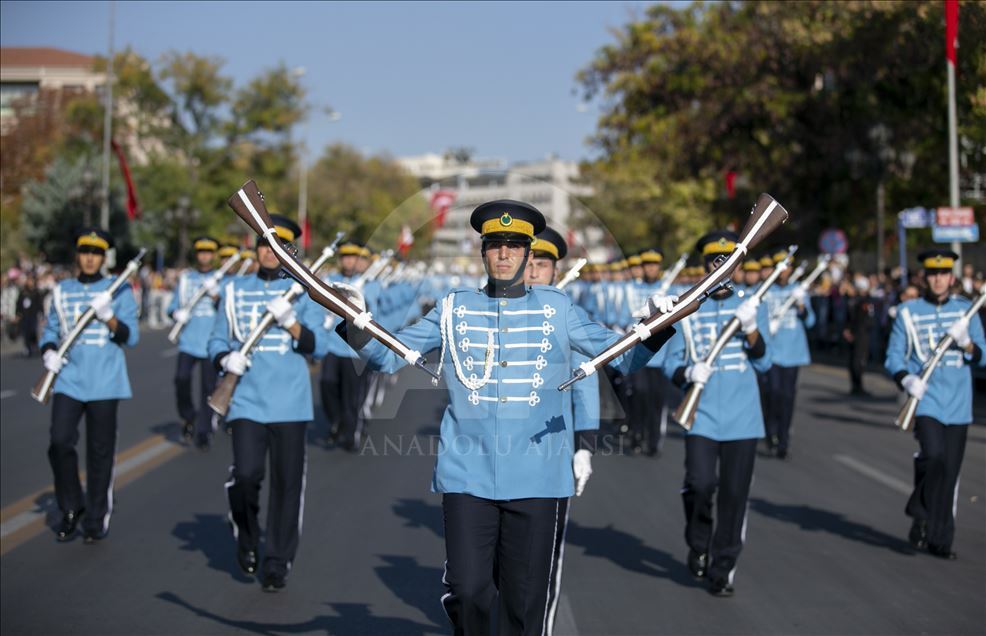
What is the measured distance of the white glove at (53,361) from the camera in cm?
890

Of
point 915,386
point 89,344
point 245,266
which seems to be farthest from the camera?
point 245,266

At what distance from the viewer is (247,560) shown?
785 cm

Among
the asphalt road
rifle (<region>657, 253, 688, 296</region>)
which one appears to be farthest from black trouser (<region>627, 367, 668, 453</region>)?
rifle (<region>657, 253, 688, 296</region>)

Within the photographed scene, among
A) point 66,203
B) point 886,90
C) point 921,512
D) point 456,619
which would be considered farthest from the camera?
point 66,203

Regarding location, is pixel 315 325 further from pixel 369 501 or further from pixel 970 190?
pixel 970 190

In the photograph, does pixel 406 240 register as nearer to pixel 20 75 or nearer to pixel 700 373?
pixel 700 373

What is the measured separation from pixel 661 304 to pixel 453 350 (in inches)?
35.8

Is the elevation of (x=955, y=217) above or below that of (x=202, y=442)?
above

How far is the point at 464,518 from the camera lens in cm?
514

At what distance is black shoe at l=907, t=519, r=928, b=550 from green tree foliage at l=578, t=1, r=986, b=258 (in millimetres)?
14243

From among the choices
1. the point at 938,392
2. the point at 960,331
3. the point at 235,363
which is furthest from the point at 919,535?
the point at 235,363

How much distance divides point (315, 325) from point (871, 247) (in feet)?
114

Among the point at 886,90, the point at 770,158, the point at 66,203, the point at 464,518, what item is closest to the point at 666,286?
the point at 464,518

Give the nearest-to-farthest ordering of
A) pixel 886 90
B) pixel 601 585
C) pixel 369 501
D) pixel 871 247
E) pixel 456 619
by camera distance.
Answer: pixel 456 619 < pixel 601 585 < pixel 369 501 < pixel 886 90 < pixel 871 247
